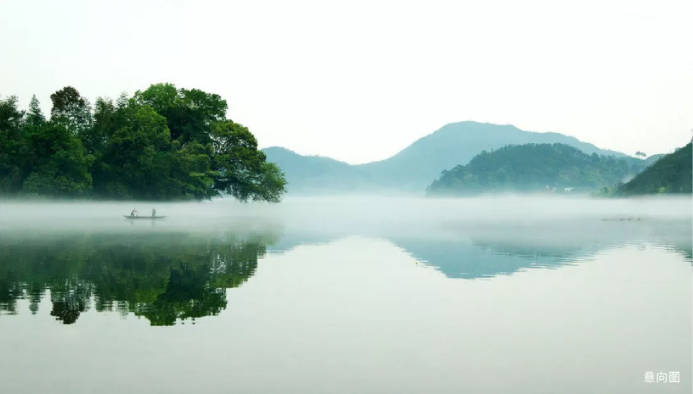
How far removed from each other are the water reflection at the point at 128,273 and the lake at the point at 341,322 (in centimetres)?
11

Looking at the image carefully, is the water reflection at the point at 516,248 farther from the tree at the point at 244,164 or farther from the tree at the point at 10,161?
the tree at the point at 10,161

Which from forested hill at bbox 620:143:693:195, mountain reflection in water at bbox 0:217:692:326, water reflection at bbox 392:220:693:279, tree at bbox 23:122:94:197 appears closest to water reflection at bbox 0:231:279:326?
mountain reflection in water at bbox 0:217:692:326

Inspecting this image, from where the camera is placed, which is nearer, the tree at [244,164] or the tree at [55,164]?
the tree at [55,164]

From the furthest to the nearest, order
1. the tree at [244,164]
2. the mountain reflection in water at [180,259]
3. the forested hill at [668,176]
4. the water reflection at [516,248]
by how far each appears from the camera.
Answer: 1. the forested hill at [668,176]
2. the tree at [244,164]
3. the water reflection at [516,248]
4. the mountain reflection in water at [180,259]

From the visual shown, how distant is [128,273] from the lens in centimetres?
2403

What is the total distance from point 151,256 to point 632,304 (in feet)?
71.4

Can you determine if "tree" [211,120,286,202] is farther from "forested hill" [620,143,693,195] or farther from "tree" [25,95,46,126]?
"forested hill" [620,143,693,195]

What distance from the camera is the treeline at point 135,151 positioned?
3140 inches

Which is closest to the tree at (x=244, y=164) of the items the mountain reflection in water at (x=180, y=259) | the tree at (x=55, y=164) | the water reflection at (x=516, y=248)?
the tree at (x=55, y=164)

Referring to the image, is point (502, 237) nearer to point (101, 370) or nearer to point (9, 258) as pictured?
point (9, 258)

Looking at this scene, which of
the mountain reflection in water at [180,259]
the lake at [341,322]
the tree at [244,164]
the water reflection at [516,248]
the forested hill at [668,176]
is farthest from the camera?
the forested hill at [668,176]

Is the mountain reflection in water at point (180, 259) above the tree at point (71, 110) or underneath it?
underneath

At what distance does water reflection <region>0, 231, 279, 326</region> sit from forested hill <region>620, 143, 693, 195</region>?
14813 centimetres

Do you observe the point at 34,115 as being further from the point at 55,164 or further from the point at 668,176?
the point at 668,176
